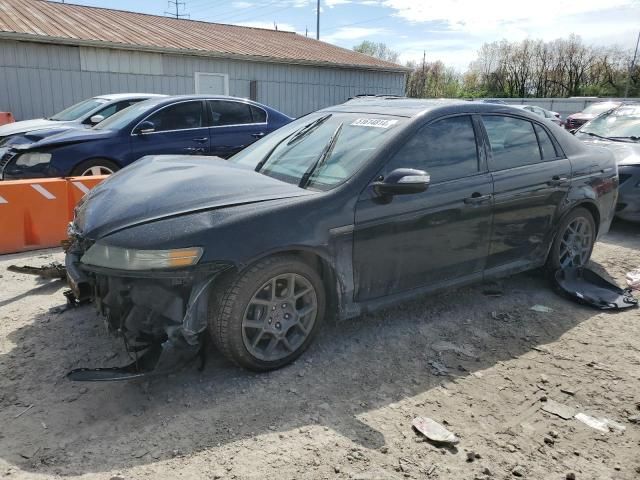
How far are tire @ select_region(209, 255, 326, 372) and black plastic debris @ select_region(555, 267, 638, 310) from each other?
2510mm

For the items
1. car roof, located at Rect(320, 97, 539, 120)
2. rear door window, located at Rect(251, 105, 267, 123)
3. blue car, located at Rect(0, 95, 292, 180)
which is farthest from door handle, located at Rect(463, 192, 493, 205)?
rear door window, located at Rect(251, 105, 267, 123)

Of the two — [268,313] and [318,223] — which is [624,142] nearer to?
[318,223]

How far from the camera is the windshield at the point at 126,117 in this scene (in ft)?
24.0

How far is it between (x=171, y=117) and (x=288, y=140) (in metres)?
4.29

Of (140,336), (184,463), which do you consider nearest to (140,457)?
(184,463)

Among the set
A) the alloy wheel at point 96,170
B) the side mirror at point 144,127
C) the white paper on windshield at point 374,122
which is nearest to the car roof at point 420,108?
the white paper on windshield at point 374,122

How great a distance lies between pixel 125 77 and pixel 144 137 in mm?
8918

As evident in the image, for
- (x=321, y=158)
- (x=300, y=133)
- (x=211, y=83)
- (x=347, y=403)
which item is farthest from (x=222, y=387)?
(x=211, y=83)

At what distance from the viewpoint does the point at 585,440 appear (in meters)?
2.71

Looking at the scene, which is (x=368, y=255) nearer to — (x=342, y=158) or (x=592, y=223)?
(x=342, y=158)

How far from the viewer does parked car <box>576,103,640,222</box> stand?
656cm

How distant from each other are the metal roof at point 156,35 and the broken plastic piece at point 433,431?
14.2 metres

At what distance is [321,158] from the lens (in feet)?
11.5

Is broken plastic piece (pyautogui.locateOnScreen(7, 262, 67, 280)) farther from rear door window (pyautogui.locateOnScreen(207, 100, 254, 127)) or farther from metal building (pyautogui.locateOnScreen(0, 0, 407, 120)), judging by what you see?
metal building (pyautogui.locateOnScreen(0, 0, 407, 120))
